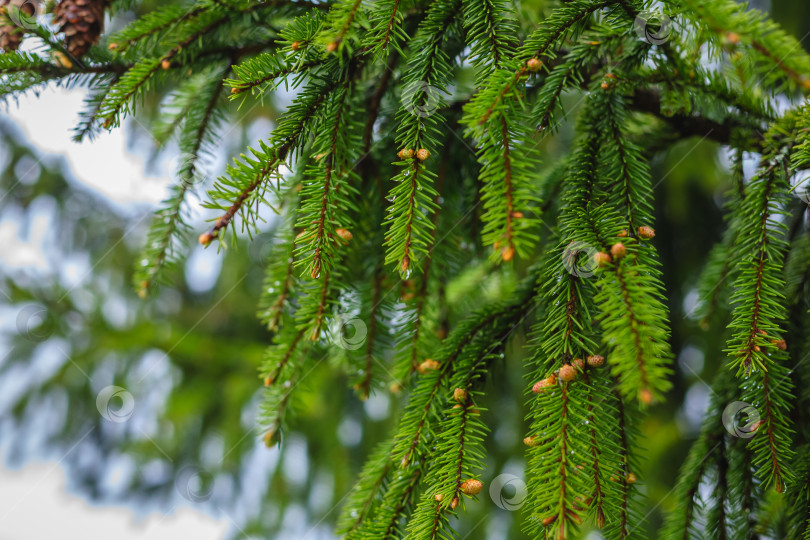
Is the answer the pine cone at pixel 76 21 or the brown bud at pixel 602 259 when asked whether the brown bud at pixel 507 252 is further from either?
the pine cone at pixel 76 21

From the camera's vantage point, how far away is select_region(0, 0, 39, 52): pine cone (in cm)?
77

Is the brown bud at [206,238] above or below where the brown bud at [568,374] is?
above

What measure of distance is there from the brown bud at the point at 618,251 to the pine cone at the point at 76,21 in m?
0.87

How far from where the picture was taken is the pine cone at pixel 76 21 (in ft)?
2.73

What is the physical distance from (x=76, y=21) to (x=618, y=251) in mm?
887

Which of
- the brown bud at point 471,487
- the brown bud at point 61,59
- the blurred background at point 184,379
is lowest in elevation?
the blurred background at point 184,379

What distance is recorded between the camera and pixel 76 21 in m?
0.83

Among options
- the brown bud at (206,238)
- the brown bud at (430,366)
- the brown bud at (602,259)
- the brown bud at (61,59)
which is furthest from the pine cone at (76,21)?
the brown bud at (602,259)

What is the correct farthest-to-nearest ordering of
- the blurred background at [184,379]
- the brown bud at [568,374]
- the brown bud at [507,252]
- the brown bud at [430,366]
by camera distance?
the blurred background at [184,379]
the brown bud at [430,366]
the brown bud at [568,374]
the brown bud at [507,252]

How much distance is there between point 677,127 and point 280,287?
785 mm

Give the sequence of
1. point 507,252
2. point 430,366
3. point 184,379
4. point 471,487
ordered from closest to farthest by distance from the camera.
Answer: point 507,252 → point 471,487 → point 430,366 → point 184,379

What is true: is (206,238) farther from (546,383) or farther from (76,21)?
(76,21)

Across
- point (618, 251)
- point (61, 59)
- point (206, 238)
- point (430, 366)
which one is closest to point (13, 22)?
point (61, 59)

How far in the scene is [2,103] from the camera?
79 centimetres
